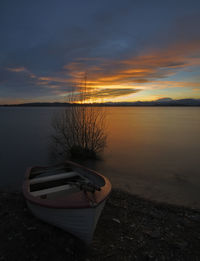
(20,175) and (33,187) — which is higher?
(33,187)

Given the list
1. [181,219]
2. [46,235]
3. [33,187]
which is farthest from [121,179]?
[46,235]

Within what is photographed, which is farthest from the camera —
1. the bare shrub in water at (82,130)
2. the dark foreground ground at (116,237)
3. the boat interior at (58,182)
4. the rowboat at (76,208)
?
the bare shrub in water at (82,130)

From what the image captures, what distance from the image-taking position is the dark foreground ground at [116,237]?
11.5ft

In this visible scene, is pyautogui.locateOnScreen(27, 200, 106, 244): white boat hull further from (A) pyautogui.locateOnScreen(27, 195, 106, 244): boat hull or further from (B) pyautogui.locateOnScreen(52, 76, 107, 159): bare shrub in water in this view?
(B) pyautogui.locateOnScreen(52, 76, 107, 159): bare shrub in water

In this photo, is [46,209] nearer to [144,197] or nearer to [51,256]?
[51,256]

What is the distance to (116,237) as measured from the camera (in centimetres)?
400

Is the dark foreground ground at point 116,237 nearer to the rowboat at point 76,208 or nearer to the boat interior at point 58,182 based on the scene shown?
the rowboat at point 76,208

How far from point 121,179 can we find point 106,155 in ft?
14.2

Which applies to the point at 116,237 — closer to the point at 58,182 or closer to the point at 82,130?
the point at 58,182

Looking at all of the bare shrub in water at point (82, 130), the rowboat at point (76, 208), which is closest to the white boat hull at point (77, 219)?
A: the rowboat at point (76, 208)

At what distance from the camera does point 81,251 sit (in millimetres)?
3586

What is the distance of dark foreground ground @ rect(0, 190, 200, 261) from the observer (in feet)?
11.5

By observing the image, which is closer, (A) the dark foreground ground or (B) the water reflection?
(A) the dark foreground ground

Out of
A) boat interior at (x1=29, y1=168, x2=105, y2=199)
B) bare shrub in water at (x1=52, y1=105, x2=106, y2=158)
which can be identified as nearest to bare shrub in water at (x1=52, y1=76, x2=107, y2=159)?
bare shrub in water at (x1=52, y1=105, x2=106, y2=158)
